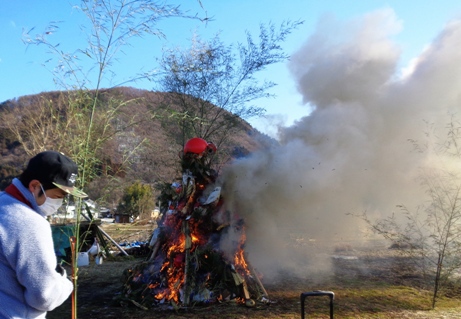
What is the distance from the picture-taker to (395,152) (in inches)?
426

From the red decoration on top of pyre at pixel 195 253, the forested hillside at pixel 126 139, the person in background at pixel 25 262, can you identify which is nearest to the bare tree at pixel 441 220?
the red decoration on top of pyre at pixel 195 253

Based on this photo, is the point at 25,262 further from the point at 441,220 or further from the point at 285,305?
the point at 441,220

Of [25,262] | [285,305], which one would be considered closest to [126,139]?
[25,262]

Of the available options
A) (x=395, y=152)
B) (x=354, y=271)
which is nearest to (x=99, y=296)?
(x=354, y=271)

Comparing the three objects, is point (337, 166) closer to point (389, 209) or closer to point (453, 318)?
point (389, 209)

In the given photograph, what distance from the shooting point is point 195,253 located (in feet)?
25.0

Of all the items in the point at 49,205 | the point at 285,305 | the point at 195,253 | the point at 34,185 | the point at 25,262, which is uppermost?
the point at 34,185

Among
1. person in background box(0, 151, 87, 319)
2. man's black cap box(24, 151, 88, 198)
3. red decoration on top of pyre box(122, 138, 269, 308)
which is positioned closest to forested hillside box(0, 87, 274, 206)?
red decoration on top of pyre box(122, 138, 269, 308)

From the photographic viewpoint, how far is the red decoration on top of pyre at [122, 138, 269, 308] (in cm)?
728

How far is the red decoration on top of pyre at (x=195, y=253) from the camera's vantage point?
7277 mm

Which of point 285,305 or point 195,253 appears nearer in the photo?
point 285,305

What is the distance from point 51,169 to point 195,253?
567cm

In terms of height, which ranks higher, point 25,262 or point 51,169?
point 51,169

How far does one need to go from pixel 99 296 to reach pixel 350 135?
7418mm
